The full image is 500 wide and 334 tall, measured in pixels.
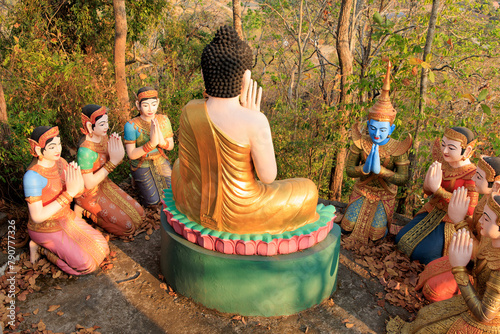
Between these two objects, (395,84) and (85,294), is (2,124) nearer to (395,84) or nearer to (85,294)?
(85,294)

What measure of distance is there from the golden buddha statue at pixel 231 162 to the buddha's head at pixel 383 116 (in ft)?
3.88

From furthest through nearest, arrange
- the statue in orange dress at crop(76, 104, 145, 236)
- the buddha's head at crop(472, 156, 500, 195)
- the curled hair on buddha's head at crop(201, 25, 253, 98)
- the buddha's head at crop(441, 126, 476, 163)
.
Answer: the statue in orange dress at crop(76, 104, 145, 236) < the buddha's head at crop(441, 126, 476, 163) < the buddha's head at crop(472, 156, 500, 195) < the curled hair on buddha's head at crop(201, 25, 253, 98)

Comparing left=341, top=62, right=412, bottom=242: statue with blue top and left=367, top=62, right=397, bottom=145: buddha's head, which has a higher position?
left=367, top=62, right=397, bottom=145: buddha's head

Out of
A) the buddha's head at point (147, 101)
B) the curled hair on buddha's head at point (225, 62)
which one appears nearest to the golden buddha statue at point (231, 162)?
the curled hair on buddha's head at point (225, 62)

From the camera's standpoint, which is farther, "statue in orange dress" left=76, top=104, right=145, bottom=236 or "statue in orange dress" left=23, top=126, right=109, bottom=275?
"statue in orange dress" left=76, top=104, right=145, bottom=236

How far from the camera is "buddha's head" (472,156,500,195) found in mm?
3148

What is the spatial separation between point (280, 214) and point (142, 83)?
6.77 m

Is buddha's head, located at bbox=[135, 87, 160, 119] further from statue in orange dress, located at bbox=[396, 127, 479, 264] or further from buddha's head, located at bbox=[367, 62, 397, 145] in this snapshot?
statue in orange dress, located at bbox=[396, 127, 479, 264]

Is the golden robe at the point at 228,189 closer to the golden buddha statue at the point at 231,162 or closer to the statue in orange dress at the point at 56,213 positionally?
the golden buddha statue at the point at 231,162

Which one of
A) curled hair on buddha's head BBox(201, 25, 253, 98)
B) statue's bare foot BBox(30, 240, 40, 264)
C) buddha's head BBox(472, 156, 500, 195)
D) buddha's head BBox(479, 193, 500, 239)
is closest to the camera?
buddha's head BBox(479, 193, 500, 239)

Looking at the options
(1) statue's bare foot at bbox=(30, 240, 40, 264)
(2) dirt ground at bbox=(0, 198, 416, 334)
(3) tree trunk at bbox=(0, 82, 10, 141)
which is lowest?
(2) dirt ground at bbox=(0, 198, 416, 334)

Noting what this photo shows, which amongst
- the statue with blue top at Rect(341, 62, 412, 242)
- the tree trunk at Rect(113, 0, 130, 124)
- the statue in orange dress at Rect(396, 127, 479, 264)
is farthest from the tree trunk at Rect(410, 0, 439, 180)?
the tree trunk at Rect(113, 0, 130, 124)

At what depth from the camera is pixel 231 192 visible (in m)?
3.30

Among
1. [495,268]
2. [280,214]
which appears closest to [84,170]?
[280,214]
